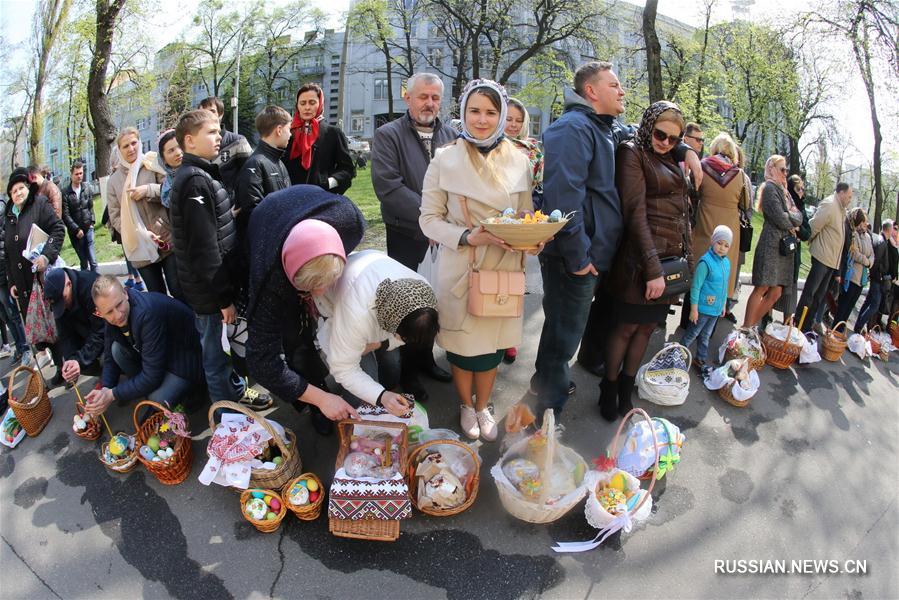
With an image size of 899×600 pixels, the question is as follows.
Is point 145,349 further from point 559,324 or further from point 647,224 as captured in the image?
point 647,224

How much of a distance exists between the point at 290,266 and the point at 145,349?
58.1 inches

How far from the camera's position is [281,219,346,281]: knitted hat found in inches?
82.5

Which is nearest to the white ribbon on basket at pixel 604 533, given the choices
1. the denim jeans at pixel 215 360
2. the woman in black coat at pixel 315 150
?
the denim jeans at pixel 215 360

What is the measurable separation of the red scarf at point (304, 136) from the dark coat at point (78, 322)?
166cm

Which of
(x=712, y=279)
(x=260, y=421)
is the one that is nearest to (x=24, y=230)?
(x=260, y=421)

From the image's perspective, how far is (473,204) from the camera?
8.39 ft

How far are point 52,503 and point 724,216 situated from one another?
4958 millimetres

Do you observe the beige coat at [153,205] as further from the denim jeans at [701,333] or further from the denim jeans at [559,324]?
the denim jeans at [701,333]

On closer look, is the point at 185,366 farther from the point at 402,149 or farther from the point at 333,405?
the point at 402,149

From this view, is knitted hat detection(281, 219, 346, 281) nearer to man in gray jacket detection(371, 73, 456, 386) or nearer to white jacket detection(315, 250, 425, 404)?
white jacket detection(315, 250, 425, 404)

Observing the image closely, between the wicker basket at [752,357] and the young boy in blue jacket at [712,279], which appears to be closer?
the young boy in blue jacket at [712,279]

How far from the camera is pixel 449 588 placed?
2227 mm

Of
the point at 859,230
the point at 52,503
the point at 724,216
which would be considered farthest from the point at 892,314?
the point at 52,503

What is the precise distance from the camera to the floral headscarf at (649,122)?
275 centimetres
